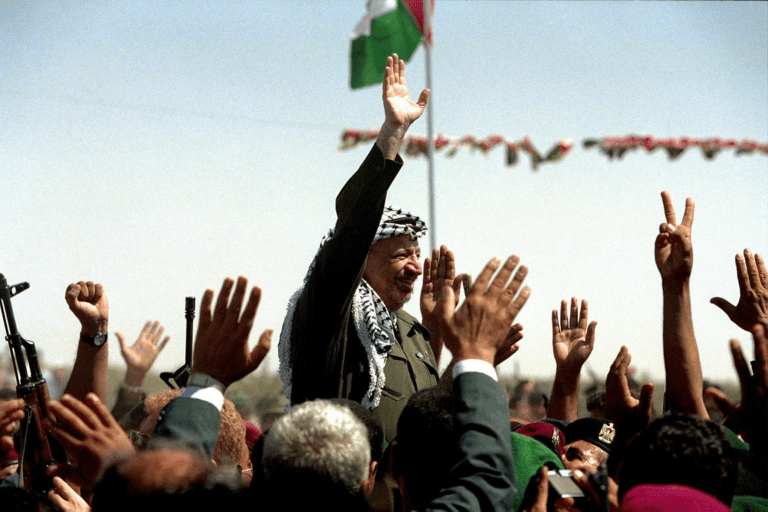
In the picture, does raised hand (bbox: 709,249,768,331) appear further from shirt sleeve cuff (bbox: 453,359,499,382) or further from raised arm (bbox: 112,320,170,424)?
raised arm (bbox: 112,320,170,424)

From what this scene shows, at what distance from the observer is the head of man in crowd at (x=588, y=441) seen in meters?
3.35

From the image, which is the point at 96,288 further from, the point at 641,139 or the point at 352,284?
the point at 641,139

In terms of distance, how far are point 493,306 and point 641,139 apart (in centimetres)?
1370

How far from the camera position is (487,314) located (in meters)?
2.12

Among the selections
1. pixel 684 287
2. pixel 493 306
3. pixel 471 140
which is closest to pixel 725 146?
pixel 471 140

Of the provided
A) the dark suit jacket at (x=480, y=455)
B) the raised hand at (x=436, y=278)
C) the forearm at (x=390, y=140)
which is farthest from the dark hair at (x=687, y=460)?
the raised hand at (x=436, y=278)

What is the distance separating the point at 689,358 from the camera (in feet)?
9.29

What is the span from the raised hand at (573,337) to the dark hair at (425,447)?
73.3 inches

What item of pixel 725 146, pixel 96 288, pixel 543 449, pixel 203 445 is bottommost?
pixel 543 449

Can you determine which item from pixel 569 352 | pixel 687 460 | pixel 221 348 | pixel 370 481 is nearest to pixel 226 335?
pixel 221 348

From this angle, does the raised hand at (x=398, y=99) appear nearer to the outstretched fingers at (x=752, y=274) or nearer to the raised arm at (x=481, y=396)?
the raised arm at (x=481, y=396)

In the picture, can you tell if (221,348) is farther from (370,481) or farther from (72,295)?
(72,295)

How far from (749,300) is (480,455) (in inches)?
73.4

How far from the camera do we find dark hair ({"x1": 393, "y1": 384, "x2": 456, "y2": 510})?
85.0 inches
